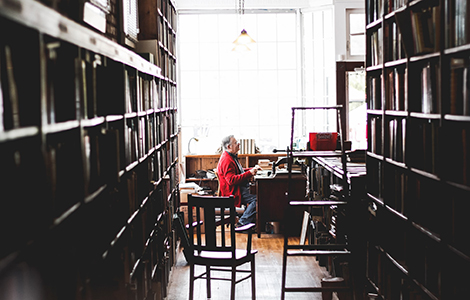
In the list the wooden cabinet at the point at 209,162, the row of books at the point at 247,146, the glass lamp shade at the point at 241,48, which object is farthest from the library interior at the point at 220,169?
the row of books at the point at 247,146

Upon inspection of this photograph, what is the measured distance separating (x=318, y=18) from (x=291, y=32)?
72 cm

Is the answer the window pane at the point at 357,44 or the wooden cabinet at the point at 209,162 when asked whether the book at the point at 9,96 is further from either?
the wooden cabinet at the point at 209,162

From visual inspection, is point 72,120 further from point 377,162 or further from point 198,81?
point 198,81

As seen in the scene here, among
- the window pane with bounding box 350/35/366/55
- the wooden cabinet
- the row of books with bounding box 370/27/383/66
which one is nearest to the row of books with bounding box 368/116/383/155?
the row of books with bounding box 370/27/383/66

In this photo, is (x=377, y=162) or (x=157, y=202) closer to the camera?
(x=377, y=162)

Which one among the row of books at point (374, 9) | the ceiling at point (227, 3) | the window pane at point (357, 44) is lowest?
the row of books at point (374, 9)

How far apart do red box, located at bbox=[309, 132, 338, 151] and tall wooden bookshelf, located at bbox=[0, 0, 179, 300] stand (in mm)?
1698

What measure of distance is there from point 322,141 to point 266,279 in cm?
177

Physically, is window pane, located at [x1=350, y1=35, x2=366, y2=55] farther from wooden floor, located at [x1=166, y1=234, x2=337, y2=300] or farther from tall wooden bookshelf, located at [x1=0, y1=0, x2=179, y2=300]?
tall wooden bookshelf, located at [x1=0, y1=0, x2=179, y2=300]

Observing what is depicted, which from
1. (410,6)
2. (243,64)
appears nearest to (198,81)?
(243,64)

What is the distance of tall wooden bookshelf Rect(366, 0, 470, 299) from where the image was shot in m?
2.49

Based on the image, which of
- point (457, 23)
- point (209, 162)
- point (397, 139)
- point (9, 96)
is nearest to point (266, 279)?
point (397, 139)

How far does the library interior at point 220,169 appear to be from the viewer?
1583 mm

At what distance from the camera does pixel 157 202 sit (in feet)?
15.3
